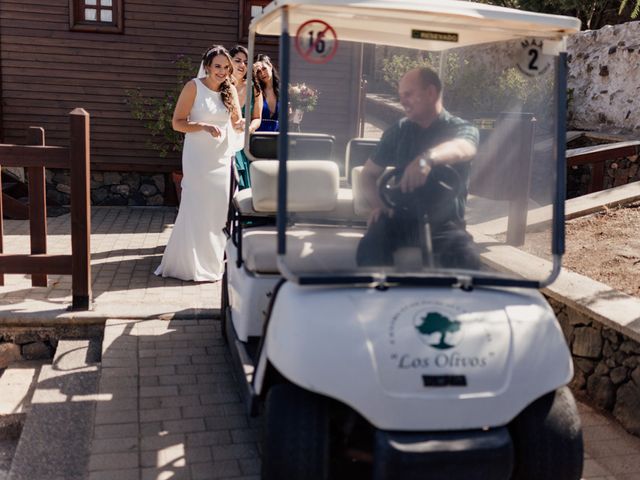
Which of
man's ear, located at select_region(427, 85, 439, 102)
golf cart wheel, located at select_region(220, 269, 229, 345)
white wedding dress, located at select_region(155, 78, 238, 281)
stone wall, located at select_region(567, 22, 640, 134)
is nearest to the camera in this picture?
man's ear, located at select_region(427, 85, 439, 102)

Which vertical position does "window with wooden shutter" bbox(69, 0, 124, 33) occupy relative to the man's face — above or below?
above

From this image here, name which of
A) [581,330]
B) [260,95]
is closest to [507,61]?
[581,330]

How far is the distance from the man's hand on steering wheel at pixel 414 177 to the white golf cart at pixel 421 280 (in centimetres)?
5

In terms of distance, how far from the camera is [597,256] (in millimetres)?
5488

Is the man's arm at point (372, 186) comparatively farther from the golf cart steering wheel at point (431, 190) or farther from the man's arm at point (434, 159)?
the man's arm at point (434, 159)

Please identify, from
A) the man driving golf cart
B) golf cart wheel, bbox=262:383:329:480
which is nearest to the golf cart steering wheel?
the man driving golf cart

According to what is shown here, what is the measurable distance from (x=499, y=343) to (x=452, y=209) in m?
0.64

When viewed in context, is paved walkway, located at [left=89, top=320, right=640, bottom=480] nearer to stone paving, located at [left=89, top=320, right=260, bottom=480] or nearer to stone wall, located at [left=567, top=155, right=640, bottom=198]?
stone paving, located at [left=89, top=320, right=260, bottom=480]

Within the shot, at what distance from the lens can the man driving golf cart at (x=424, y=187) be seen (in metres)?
2.94

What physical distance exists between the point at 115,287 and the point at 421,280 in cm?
386

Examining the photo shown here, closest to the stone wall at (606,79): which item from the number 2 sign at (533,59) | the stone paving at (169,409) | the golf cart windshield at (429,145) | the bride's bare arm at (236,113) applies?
the bride's bare arm at (236,113)

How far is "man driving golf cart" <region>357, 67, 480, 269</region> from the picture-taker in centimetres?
294

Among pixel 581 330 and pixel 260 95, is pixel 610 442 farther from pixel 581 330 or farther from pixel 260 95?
pixel 260 95

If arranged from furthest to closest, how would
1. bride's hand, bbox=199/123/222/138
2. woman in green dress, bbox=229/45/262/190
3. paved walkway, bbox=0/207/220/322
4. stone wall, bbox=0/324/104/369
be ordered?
bride's hand, bbox=199/123/222/138
woman in green dress, bbox=229/45/262/190
paved walkway, bbox=0/207/220/322
stone wall, bbox=0/324/104/369
